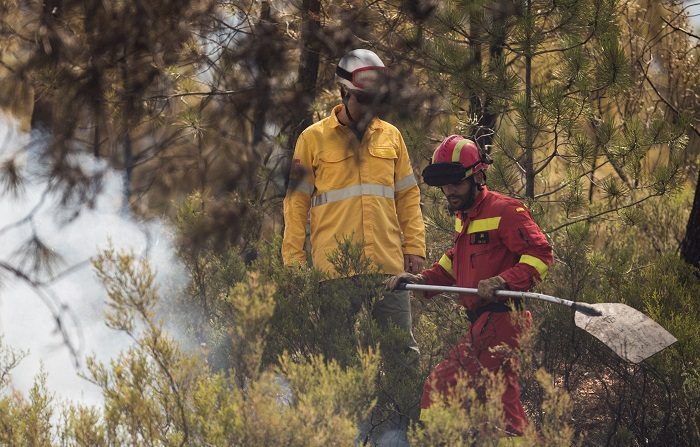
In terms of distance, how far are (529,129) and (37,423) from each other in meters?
3.79

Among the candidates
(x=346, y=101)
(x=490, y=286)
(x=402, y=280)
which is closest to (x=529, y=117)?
(x=346, y=101)

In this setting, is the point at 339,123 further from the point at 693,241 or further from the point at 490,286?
the point at 693,241

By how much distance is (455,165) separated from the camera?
4922 millimetres

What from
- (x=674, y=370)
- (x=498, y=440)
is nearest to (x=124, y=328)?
(x=498, y=440)

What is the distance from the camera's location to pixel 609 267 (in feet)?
20.9

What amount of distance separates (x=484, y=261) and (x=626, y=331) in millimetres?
716

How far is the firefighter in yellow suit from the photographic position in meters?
5.55

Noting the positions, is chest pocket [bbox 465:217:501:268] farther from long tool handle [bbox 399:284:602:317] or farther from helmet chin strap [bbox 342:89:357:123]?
helmet chin strap [bbox 342:89:357:123]

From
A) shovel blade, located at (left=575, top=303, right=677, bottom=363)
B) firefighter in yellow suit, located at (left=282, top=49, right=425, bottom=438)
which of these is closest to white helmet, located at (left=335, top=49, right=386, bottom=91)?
firefighter in yellow suit, located at (left=282, top=49, right=425, bottom=438)

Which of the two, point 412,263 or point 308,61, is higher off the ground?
point 308,61

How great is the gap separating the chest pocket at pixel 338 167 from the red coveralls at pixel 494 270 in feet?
2.60

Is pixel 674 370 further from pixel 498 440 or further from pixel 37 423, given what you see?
pixel 37 423

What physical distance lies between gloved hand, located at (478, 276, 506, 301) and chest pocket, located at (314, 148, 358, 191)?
1205 millimetres

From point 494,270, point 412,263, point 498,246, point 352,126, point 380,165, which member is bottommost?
point 494,270
